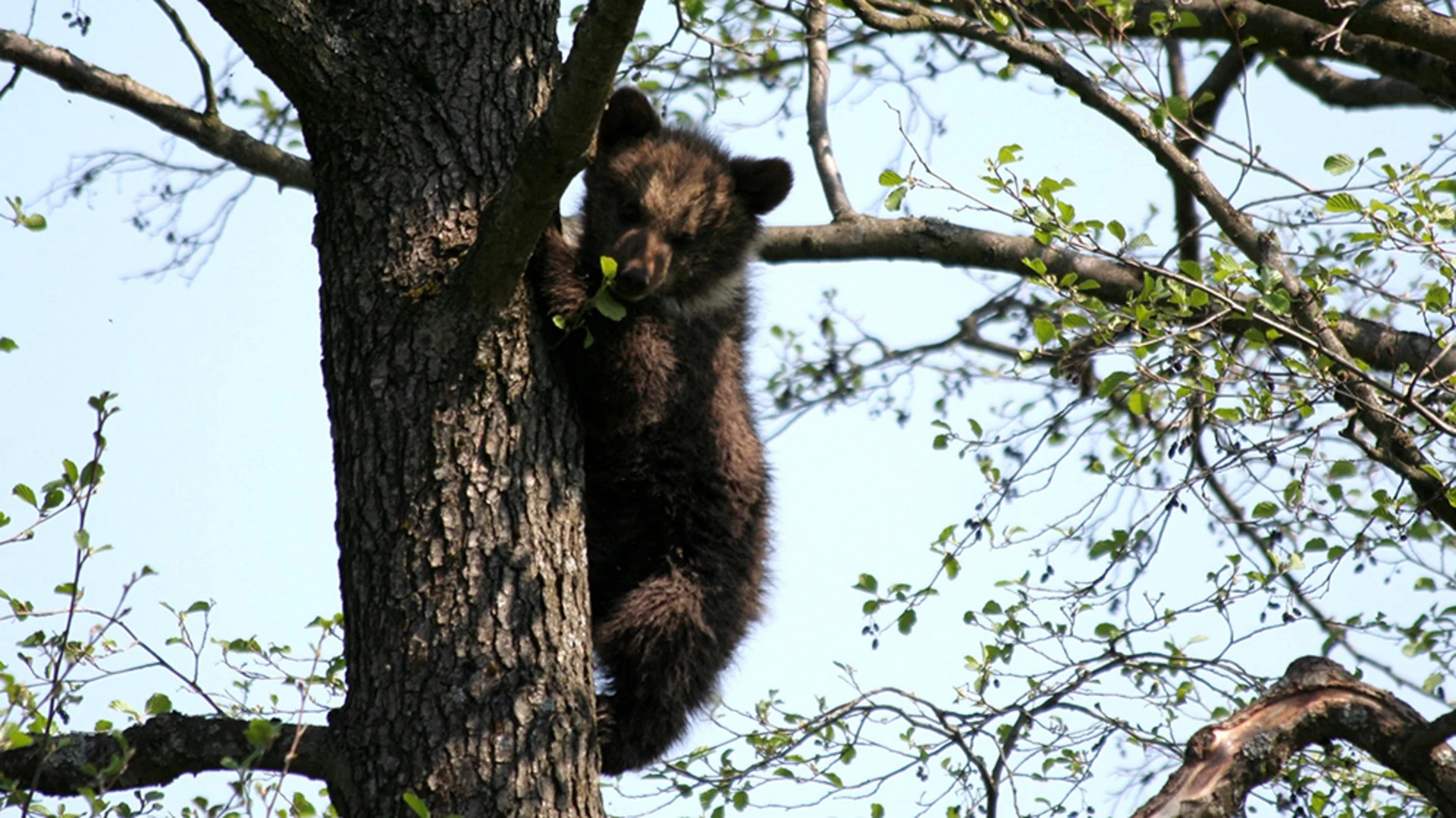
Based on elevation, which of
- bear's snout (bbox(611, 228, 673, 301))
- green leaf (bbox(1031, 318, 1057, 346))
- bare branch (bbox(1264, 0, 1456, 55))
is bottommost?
green leaf (bbox(1031, 318, 1057, 346))

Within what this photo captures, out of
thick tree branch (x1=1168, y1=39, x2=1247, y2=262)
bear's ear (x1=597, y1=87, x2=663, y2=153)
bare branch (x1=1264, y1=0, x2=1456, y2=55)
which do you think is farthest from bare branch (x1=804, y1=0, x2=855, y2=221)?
bare branch (x1=1264, y1=0, x2=1456, y2=55)

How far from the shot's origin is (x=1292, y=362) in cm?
461

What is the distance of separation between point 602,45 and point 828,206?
357cm

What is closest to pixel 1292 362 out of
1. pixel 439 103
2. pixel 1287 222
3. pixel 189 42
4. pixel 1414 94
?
pixel 1287 222

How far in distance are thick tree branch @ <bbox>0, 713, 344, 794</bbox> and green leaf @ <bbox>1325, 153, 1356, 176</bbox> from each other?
4471 millimetres

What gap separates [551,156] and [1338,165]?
139 inches

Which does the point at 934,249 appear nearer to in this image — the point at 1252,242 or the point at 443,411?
the point at 1252,242

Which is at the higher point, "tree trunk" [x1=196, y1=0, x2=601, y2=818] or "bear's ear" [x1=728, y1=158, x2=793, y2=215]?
"bear's ear" [x1=728, y1=158, x2=793, y2=215]

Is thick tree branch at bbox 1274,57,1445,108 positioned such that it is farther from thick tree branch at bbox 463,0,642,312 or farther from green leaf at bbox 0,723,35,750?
green leaf at bbox 0,723,35,750

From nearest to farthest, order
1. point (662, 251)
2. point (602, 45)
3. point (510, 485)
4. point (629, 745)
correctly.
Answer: point (602, 45), point (510, 485), point (629, 745), point (662, 251)

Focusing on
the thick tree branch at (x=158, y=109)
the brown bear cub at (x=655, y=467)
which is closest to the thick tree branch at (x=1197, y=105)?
the brown bear cub at (x=655, y=467)

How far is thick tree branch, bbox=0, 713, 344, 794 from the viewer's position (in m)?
3.72

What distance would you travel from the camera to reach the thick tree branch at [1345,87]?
7.47 metres

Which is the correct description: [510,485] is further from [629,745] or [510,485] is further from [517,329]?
[629,745]
